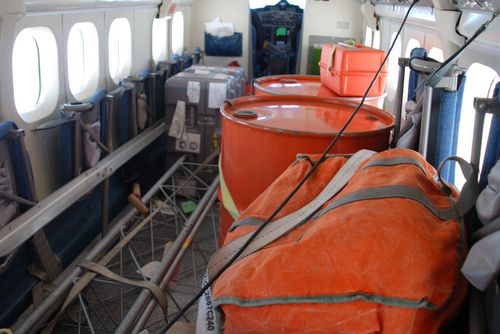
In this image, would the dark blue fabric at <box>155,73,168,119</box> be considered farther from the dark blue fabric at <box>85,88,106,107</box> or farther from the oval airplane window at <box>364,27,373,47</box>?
the oval airplane window at <box>364,27,373,47</box>

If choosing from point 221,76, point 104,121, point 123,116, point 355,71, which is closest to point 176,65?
point 221,76

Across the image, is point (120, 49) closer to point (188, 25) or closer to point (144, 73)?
point (144, 73)

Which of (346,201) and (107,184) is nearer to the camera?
(346,201)

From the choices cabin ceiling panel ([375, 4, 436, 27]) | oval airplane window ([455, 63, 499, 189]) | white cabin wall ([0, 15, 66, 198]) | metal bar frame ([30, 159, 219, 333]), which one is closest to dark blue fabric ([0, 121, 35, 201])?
white cabin wall ([0, 15, 66, 198])

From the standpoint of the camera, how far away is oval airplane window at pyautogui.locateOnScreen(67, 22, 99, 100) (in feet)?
13.4

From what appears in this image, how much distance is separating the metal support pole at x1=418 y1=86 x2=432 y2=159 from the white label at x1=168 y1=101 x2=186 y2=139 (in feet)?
12.0

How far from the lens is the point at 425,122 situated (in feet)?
5.42

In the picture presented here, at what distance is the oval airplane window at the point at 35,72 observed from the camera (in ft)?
10.9

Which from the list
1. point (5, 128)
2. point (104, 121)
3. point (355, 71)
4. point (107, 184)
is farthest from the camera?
point (107, 184)

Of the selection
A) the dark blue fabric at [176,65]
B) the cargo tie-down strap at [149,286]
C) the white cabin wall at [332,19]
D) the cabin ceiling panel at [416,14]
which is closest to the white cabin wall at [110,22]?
the dark blue fabric at [176,65]

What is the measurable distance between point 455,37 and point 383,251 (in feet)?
5.71

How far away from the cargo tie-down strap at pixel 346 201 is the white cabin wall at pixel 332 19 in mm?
6522

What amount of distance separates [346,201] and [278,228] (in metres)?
0.21

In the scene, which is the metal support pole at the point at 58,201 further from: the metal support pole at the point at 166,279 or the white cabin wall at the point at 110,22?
the metal support pole at the point at 166,279
